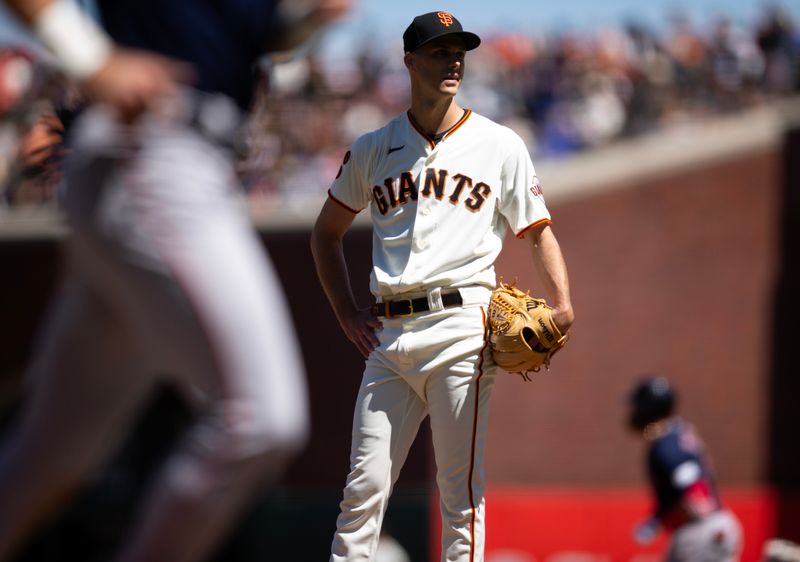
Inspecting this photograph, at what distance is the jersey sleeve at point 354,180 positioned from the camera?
4508mm

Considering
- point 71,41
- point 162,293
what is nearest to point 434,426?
point 162,293

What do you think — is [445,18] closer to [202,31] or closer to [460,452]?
[460,452]

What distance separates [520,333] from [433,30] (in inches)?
46.3

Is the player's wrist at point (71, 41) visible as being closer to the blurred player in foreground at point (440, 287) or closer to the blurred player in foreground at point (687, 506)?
the blurred player in foreground at point (440, 287)

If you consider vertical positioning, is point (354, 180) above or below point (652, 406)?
above

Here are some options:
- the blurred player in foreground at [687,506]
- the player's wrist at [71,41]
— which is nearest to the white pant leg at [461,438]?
the player's wrist at [71,41]

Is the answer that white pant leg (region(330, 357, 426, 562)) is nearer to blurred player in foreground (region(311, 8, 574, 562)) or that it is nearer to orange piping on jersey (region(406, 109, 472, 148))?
blurred player in foreground (region(311, 8, 574, 562))

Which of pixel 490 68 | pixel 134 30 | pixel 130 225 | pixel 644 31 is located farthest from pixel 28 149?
pixel 644 31

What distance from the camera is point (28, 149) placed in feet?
10.5

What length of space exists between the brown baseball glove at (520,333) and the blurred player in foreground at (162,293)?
6.12ft

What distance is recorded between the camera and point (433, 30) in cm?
425

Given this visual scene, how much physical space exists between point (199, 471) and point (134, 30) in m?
1.05

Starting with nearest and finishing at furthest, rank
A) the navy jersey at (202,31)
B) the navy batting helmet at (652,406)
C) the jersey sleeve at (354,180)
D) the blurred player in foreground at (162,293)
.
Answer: the blurred player in foreground at (162,293)
the navy jersey at (202,31)
the jersey sleeve at (354,180)
the navy batting helmet at (652,406)

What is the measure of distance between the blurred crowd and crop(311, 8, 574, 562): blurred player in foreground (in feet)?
32.0
